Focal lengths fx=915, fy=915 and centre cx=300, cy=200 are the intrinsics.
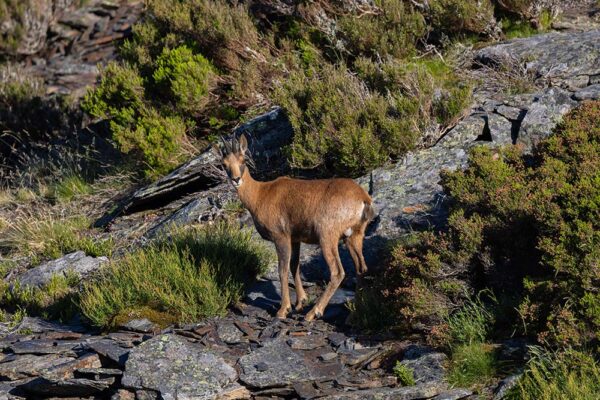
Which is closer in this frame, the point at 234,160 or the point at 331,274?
the point at 331,274

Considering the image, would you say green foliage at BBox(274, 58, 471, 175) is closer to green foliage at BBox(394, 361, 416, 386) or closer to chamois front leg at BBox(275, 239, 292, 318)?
chamois front leg at BBox(275, 239, 292, 318)

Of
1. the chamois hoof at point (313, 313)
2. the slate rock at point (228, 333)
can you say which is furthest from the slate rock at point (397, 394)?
the chamois hoof at point (313, 313)

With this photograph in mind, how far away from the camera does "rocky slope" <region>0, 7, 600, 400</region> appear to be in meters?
7.96

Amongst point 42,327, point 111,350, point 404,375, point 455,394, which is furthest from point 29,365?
point 455,394

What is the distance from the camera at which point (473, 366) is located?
25.3 feet

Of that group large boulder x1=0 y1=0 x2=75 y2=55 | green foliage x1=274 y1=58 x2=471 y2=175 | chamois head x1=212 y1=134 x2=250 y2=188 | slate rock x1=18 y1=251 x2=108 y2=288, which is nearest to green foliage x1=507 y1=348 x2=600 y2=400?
chamois head x1=212 y1=134 x2=250 y2=188

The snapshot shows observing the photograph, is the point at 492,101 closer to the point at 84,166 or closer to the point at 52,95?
the point at 84,166

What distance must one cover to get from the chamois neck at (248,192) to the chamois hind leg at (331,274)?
3.40 feet

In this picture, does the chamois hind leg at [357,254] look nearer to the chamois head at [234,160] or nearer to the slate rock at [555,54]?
the chamois head at [234,160]

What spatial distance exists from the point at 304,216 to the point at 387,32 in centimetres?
602

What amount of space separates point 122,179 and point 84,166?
60.5 inches

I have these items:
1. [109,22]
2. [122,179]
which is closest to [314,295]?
[122,179]

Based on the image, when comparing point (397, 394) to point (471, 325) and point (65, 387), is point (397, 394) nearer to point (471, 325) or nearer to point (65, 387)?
point (471, 325)

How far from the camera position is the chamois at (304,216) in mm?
9477
